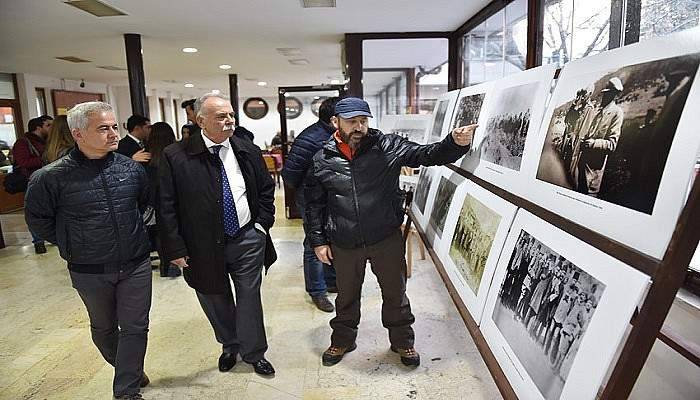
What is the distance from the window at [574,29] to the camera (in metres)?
2.11

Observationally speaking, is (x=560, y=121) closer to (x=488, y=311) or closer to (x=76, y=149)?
(x=488, y=311)

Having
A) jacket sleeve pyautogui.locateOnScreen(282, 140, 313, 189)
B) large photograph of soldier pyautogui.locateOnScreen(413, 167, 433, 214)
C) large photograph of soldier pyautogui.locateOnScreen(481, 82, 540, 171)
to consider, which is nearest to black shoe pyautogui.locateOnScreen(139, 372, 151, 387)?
jacket sleeve pyautogui.locateOnScreen(282, 140, 313, 189)

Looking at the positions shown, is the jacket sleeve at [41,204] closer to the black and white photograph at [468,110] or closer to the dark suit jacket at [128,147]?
the dark suit jacket at [128,147]

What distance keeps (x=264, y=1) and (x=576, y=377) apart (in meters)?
3.13

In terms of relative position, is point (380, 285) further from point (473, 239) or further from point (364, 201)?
point (473, 239)

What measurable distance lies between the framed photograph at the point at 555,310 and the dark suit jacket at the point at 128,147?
312 centimetres

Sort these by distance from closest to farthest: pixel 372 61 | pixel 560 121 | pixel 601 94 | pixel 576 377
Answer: pixel 576 377 < pixel 601 94 < pixel 560 121 < pixel 372 61

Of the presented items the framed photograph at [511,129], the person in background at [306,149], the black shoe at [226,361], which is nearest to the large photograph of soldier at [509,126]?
the framed photograph at [511,129]

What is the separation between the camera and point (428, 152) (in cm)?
228

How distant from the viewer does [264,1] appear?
3.36 m

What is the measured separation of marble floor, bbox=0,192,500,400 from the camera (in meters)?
2.35

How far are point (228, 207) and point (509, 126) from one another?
1.33 metres

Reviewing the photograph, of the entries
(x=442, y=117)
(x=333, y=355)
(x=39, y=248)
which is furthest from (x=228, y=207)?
(x=39, y=248)

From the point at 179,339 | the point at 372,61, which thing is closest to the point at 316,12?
the point at 372,61
